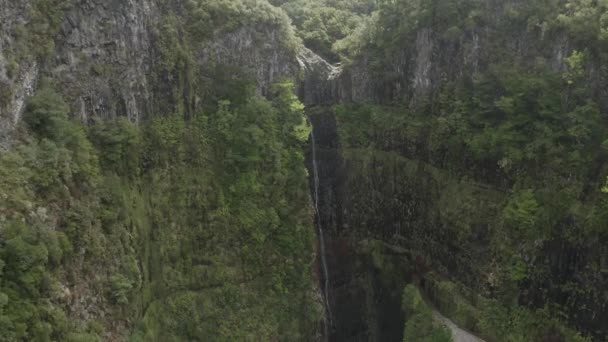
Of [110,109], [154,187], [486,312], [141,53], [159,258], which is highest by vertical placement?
[141,53]

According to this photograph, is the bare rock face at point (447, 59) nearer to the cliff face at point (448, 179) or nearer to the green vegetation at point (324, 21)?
the cliff face at point (448, 179)

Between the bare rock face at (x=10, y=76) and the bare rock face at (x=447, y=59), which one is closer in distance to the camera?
the bare rock face at (x=10, y=76)

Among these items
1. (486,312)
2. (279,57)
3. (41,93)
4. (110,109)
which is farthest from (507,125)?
(41,93)

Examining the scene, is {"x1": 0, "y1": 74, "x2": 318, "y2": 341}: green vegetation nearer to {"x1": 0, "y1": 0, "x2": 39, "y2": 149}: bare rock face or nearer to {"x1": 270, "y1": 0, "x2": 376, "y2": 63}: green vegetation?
{"x1": 0, "y1": 0, "x2": 39, "y2": 149}: bare rock face

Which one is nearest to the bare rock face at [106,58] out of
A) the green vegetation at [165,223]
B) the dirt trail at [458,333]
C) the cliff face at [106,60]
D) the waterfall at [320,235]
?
the cliff face at [106,60]

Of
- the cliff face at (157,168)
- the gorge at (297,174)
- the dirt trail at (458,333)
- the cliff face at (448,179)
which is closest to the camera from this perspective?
the cliff face at (157,168)

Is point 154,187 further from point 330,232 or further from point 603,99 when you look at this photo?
point 603,99

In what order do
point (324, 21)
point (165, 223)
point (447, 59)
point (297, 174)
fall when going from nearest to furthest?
point (165, 223) → point (297, 174) → point (447, 59) → point (324, 21)

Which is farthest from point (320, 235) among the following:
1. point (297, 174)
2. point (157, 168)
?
point (157, 168)

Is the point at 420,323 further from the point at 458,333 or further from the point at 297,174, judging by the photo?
the point at 297,174
